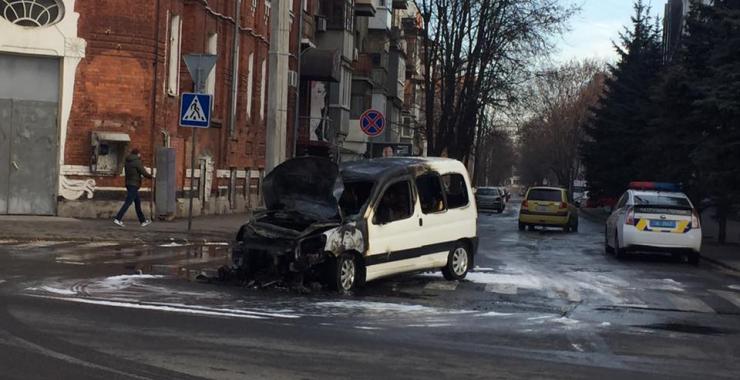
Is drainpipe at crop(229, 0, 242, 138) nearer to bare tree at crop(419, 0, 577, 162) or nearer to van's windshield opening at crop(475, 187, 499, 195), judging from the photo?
bare tree at crop(419, 0, 577, 162)

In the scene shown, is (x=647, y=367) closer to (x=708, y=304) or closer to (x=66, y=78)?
(x=708, y=304)

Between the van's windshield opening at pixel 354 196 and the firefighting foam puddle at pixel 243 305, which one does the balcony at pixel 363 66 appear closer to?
the van's windshield opening at pixel 354 196

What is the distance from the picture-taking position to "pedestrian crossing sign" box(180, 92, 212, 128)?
62.3 ft

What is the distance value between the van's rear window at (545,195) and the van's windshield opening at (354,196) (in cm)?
2155

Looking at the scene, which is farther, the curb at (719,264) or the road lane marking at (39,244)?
the curb at (719,264)

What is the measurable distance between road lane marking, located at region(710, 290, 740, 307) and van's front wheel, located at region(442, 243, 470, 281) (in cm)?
384

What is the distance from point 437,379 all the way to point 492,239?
20100mm

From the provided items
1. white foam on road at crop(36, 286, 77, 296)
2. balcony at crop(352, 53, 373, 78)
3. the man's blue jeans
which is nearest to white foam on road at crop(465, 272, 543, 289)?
white foam on road at crop(36, 286, 77, 296)

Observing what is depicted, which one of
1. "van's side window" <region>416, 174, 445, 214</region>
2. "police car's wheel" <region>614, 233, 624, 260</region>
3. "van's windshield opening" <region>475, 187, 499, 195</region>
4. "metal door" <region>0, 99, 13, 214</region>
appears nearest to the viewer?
"van's side window" <region>416, 174, 445, 214</region>

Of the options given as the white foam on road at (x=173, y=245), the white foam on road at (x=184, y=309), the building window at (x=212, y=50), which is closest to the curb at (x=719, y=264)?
the white foam on road at (x=173, y=245)

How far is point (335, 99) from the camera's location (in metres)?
43.9

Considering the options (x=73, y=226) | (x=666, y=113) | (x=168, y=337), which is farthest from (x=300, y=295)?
(x=666, y=113)

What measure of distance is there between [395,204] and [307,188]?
4.42 ft

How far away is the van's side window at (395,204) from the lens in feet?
43.5
